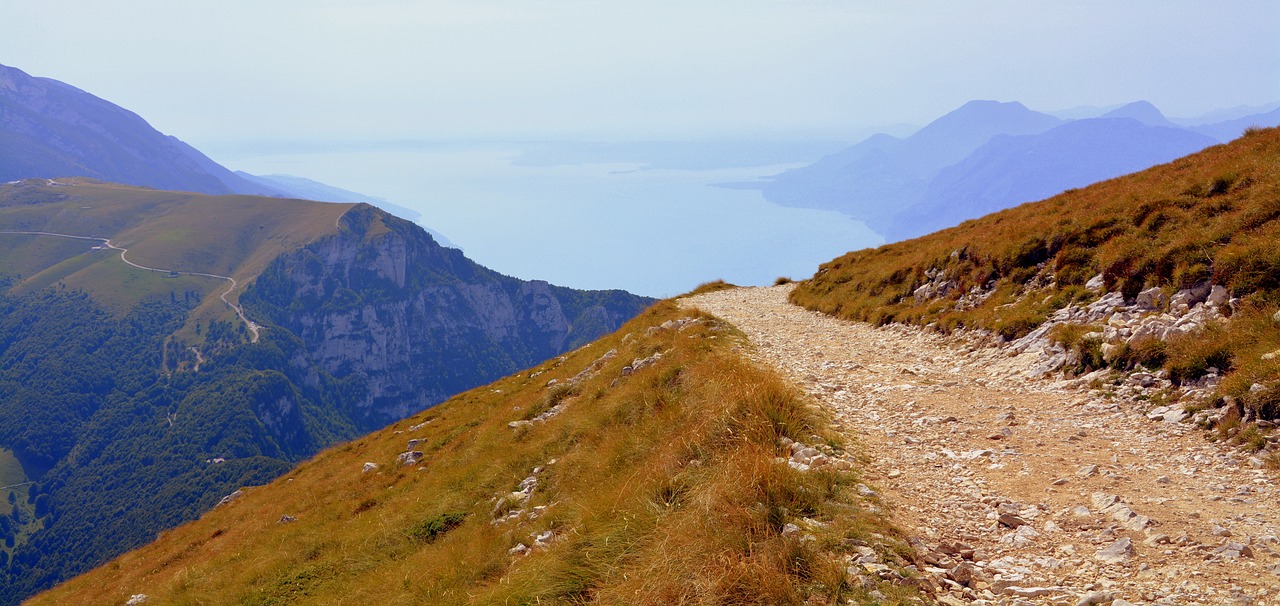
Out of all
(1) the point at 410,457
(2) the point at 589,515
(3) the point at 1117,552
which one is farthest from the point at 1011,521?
(1) the point at 410,457

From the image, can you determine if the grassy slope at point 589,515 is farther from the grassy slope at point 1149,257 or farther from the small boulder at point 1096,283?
the small boulder at point 1096,283

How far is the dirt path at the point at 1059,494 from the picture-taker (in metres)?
6.03

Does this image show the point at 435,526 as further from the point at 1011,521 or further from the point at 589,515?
the point at 1011,521

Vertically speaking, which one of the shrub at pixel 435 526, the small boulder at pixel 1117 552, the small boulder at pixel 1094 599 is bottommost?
the shrub at pixel 435 526

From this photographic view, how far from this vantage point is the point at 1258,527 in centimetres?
673

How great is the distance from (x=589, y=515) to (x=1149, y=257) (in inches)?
648

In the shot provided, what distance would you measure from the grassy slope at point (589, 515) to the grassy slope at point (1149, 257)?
797 cm

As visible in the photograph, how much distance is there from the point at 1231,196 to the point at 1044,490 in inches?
586

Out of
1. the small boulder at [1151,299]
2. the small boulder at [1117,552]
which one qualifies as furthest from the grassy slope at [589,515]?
the small boulder at [1151,299]

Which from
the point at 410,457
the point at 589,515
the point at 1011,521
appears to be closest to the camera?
the point at 1011,521

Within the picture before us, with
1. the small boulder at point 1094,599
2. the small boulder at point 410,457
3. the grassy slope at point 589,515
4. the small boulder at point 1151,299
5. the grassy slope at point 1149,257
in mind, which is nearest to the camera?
the small boulder at point 1094,599

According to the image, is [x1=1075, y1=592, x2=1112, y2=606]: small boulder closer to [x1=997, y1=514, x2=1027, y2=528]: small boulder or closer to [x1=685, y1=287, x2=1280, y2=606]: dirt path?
[x1=685, y1=287, x2=1280, y2=606]: dirt path

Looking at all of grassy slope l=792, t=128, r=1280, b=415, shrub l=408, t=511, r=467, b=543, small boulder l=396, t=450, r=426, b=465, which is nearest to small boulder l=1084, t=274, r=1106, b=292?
grassy slope l=792, t=128, r=1280, b=415

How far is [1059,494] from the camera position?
321 inches
